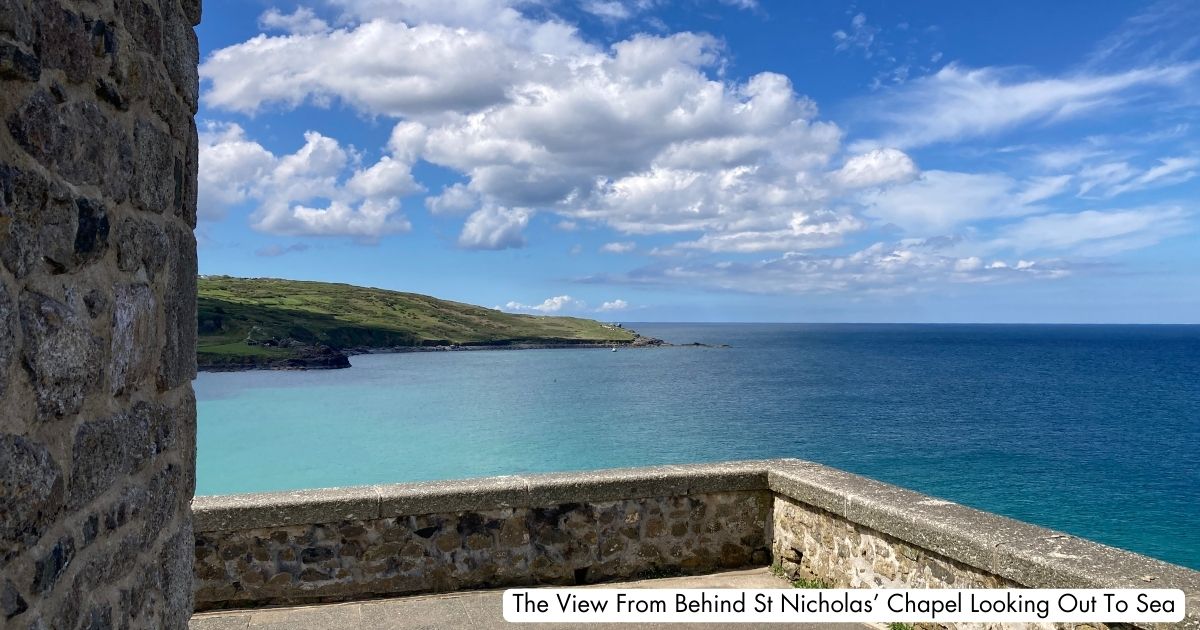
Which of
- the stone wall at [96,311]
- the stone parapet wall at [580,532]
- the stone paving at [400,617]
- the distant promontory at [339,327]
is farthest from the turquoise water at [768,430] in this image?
the stone wall at [96,311]

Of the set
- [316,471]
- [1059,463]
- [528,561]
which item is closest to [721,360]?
[1059,463]

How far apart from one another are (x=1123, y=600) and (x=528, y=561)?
3.58 metres

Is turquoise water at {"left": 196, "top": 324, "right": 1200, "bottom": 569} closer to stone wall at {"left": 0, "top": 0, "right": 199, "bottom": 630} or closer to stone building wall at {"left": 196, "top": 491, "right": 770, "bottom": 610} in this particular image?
stone building wall at {"left": 196, "top": 491, "right": 770, "bottom": 610}

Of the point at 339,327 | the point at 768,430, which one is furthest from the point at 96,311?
the point at 339,327

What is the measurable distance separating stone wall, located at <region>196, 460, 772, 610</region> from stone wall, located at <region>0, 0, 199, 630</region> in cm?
257

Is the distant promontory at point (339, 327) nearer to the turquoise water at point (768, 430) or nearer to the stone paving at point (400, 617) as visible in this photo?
the turquoise water at point (768, 430)

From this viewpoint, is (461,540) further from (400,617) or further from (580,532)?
(580,532)

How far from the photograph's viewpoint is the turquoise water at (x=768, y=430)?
32.0 meters

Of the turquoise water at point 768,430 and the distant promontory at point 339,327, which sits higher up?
the distant promontory at point 339,327

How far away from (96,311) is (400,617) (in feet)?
12.0

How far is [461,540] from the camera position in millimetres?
5680

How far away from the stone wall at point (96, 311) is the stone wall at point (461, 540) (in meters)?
2.57

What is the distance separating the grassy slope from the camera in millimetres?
90688

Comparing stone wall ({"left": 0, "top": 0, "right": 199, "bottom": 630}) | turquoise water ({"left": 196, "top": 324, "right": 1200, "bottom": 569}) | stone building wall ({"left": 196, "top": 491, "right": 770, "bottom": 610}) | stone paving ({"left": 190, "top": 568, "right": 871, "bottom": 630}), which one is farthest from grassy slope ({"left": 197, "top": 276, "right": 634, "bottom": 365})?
stone wall ({"left": 0, "top": 0, "right": 199, "bottom": 630})
